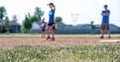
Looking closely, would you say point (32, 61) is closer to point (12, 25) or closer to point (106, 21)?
point (106, 21)

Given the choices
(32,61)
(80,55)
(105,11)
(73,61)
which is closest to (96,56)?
(80,55)

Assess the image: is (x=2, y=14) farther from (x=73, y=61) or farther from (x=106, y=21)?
(x=73, y=61)

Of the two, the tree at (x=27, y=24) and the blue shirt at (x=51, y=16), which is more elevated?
the tree at (x=27, y=24)

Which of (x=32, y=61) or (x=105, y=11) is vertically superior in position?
(x=105, y=11)

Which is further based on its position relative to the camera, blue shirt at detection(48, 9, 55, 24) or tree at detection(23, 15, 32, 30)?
tree at detection(23, 15, 32, 30)

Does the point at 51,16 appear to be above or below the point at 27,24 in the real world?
below

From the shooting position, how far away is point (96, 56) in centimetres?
752

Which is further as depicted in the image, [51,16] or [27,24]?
[27,24]

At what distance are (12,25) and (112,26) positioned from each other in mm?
32947

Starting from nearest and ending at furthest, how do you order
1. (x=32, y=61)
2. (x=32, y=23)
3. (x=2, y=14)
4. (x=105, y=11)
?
(x=32, y=61)
(x=105, y=11)
(x=32, y=23)
(x=2, y=14)

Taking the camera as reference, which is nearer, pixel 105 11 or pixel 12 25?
pixel 105 11

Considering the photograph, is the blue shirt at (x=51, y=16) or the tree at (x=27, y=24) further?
the tree at (x=27, y=24)

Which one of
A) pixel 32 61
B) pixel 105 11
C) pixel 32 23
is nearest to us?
pixel 32 61

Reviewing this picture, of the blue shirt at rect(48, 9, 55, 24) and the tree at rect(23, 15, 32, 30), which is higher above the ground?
the tree at rect(23, 15, 32, 30)
